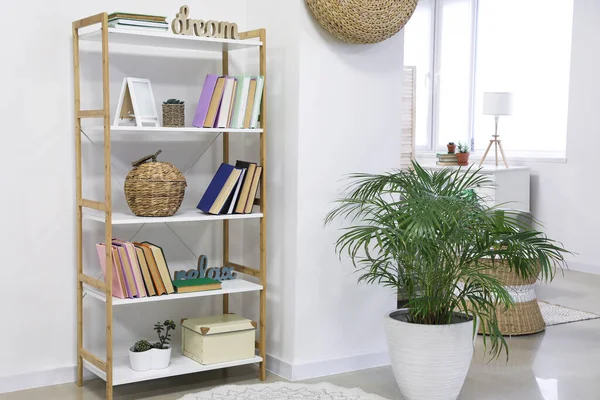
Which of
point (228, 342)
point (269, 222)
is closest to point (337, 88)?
point (269, 222)

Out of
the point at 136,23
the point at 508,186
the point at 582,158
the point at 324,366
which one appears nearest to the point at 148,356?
the point at 324,366

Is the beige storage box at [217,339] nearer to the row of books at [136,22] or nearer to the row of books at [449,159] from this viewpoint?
the row of books at [136,22]

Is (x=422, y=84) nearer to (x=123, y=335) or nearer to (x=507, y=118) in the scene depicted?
(x=507, y=118)

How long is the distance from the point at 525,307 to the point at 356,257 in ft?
4.15

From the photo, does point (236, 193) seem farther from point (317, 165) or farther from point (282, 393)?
point (282, 393)

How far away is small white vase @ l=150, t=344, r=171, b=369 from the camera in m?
3.27

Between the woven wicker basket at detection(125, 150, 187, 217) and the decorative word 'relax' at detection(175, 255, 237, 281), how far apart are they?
327mm

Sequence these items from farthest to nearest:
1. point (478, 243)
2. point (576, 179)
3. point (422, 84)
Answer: point (422, 84) < point (576, 179) < point (478, 243)

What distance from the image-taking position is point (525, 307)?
171 inches

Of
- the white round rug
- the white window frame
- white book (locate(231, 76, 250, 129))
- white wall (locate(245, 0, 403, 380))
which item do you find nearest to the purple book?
white book (locate(231, 76, 250, 129))

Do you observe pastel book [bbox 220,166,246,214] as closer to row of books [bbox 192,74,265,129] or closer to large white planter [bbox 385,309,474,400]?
row of books [bbox 192,74,265,129]

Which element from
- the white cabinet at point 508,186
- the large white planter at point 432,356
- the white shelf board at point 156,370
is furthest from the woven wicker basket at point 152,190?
the white cabinet at point 508,186

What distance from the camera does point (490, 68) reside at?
296 inches

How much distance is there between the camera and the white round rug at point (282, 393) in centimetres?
323
